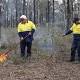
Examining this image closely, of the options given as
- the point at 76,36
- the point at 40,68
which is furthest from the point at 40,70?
the point at 76,36

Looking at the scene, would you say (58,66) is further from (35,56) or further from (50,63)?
(35,56)

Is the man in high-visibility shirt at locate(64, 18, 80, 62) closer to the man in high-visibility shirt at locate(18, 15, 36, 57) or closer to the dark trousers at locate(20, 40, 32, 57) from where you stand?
the man in high-visibility shirt at locate(18, 15, 36, 57)

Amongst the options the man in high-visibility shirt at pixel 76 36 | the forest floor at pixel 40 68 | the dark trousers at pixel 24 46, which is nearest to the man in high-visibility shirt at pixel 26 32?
the dark trousers at pixel 24 46

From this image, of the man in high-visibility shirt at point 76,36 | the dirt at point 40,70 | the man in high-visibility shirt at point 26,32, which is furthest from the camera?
the man in high-visibility shirt at point 26,32

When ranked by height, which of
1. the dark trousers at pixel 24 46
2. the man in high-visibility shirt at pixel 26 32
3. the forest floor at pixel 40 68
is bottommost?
the forest floor at pixel 40 68

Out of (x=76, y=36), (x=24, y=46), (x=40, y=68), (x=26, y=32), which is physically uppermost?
(x=26, y=32)

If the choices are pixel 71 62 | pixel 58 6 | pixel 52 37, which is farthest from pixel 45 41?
pixel 58 6

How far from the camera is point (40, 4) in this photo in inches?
1880

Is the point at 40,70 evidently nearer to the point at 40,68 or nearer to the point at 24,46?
the point at 40,68

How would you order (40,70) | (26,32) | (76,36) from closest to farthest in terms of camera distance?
(40,70) → (76,36) → (26,32)

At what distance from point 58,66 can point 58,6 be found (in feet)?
159

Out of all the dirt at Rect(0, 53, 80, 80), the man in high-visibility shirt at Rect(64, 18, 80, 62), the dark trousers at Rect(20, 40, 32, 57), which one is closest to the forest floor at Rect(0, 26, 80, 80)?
the dirt at Rect(0, 53, 80, 80)

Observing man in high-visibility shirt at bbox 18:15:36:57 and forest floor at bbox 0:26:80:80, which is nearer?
forest floor at bbox 0:26:80:80

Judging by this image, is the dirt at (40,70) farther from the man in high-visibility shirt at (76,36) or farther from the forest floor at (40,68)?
the man in high-visibility shirt at (76,36)
